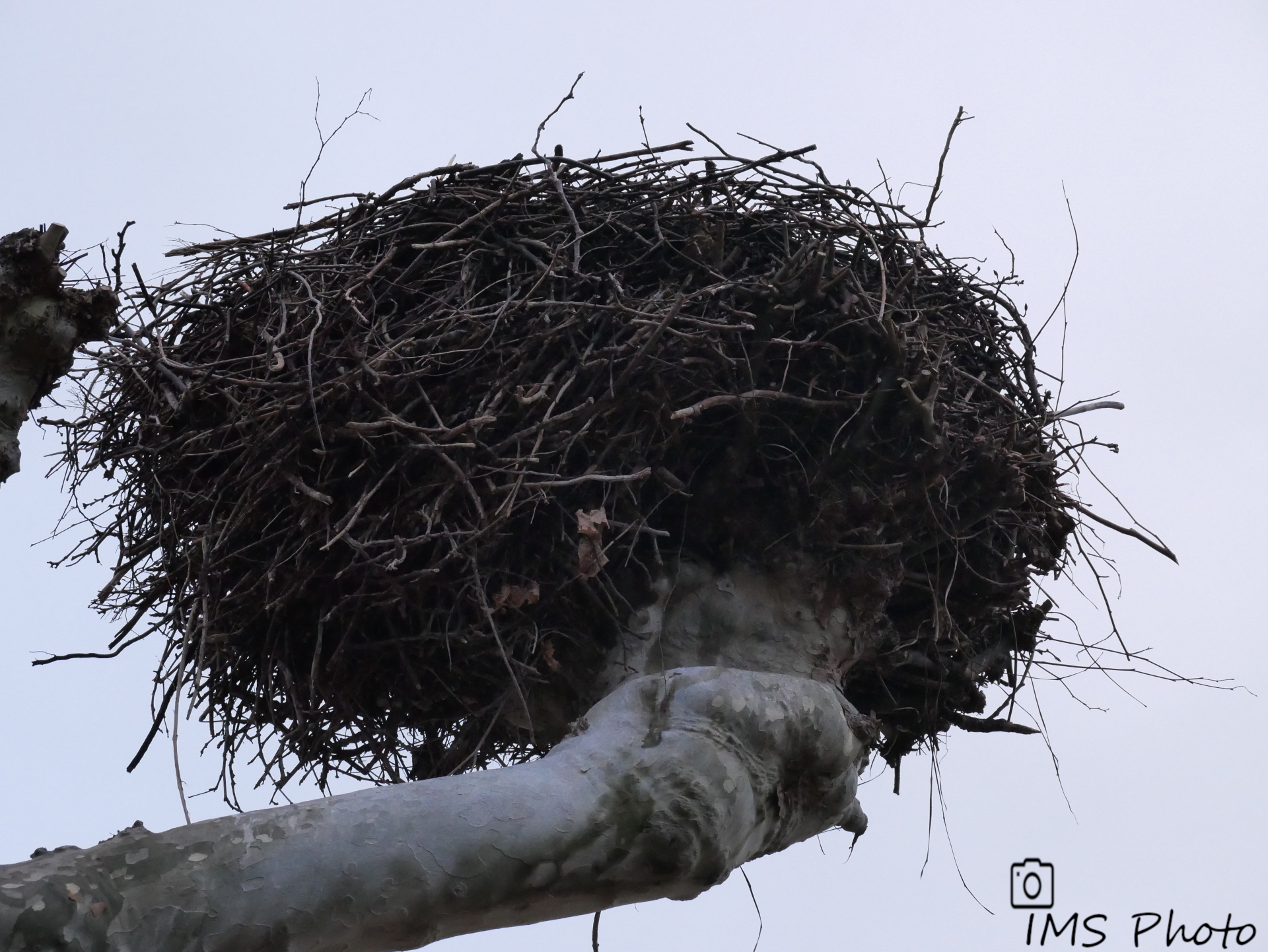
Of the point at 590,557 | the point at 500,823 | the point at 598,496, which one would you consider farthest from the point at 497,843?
the point at 598,496

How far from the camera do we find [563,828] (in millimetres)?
2402

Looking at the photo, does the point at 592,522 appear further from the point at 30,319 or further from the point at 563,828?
the point at 30,319

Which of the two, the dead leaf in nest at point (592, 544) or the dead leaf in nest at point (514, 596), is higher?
the dead leaf in nest at point (592, 544)

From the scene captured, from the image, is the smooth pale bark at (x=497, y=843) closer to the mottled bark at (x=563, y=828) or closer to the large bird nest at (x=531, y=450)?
the mottled bark at (x=563, y=828)

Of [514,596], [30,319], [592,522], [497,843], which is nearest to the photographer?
[30,319]

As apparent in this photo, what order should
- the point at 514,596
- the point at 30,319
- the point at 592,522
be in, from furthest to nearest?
1. the point at 514,596
2. the point at 592,522
3. the point at 30,319

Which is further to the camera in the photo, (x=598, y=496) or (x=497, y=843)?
(x=598, y=496)

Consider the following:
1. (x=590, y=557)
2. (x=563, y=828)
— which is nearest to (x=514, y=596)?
(x=590, y=557)

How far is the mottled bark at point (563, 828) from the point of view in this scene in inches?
81.0

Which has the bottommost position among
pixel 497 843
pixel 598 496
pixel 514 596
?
pixel 497 843

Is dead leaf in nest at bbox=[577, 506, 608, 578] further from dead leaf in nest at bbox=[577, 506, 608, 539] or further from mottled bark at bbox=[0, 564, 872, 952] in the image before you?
mottled bark at bbox=[0, 564, 872, 952]

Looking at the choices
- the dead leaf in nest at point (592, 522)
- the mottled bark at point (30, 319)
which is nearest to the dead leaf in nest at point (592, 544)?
the dead leaf in nest at point (592, 522)

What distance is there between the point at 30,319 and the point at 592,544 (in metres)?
1.17

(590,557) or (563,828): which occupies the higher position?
(590,557)
